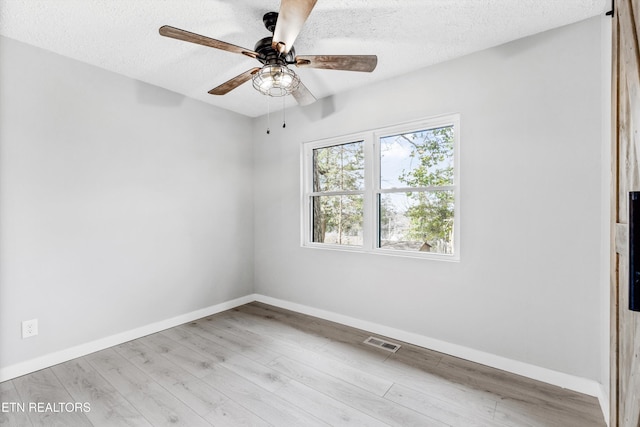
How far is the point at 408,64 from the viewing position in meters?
2.55

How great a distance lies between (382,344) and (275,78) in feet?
7.73

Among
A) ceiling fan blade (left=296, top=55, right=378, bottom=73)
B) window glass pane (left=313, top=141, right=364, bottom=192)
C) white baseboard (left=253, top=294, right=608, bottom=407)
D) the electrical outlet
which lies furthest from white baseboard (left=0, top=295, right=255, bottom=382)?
ceiling fan blade (left=296, top=55, right=378, bottom=73)

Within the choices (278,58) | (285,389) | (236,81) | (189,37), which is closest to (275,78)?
(278,58)

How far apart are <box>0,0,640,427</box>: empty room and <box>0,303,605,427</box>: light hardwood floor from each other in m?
0.02

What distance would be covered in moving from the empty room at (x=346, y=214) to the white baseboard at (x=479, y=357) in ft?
0.04

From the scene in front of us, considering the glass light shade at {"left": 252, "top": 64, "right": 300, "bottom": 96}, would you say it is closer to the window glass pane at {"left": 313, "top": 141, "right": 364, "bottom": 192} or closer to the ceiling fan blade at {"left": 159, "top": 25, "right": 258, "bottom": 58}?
the ceiling fan blade at {"left": 159, "top": 25, "right": 258, "bottom": 58}

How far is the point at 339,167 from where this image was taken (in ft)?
10.9

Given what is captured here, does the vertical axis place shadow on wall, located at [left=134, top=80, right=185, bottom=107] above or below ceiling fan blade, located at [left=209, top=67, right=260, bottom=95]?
above

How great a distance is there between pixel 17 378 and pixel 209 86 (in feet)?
9.32

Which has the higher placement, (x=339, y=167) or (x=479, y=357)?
(x=339, y=167)

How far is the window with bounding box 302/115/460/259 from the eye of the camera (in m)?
2.59

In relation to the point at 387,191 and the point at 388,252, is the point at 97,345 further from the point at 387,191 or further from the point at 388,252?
the point at 387,191

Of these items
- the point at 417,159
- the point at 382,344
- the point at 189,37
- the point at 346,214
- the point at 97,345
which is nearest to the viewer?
the point at 189,37

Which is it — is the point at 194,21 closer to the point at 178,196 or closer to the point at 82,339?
the point at 178,196
